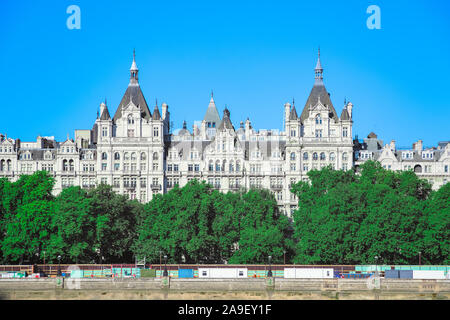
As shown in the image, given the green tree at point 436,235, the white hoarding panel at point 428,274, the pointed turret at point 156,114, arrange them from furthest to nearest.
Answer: the pointed turret at point 156,114 → the green tree at point 436,235 → the white hoarding panel at point 428,274

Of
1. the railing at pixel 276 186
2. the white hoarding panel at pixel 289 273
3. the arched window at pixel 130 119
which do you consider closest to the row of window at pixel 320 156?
the railing at pixel 276 186

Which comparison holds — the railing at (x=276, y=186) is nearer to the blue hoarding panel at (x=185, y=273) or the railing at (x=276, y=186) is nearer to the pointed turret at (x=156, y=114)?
the pointed turret at (x=156, y=114)

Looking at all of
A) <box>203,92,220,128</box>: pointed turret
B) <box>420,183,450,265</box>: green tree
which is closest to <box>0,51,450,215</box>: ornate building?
<box>420,183,450,265</box>: green tree

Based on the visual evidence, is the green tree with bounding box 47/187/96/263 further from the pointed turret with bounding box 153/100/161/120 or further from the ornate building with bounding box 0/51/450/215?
the pointed turret with bounding box 153/100/161/120

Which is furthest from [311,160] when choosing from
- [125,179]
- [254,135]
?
[125,179]

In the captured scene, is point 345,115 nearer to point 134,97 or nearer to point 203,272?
point 134,97

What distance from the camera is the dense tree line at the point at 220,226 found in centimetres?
12656

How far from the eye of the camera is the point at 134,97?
15812 cm

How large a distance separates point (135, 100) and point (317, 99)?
2651cm

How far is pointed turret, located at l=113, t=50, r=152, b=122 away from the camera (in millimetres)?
156875

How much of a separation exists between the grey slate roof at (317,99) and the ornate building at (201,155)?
5.7 inches

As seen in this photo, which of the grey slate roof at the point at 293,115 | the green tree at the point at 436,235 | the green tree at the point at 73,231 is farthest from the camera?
the grey slate roof at the point at 293,115

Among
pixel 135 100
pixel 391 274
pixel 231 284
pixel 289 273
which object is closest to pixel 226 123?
pixel 135 100
